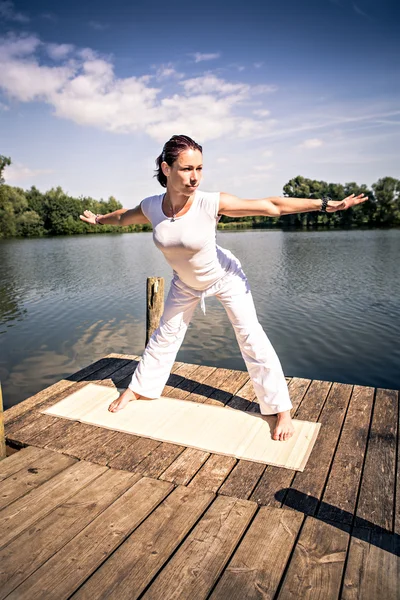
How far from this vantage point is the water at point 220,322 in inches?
355

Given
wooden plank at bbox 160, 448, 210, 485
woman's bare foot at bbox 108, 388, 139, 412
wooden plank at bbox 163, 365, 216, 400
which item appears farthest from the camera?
wooden plank at bbox 163, 365, 216, 400

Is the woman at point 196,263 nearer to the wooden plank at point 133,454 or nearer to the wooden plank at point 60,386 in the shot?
the wooden plank at point 133,454

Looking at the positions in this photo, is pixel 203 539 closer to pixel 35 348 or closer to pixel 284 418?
pixel 284 418

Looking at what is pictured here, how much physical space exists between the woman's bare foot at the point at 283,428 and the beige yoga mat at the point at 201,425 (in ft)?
0.15

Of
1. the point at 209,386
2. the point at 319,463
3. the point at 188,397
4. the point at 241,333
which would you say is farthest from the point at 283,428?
the point at 209,386

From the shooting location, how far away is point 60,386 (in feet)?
16.6

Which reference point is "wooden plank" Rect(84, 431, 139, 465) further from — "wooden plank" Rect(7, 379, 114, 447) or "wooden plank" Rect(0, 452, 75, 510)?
"wooden plank" Rect(7, 379, 114, 447)

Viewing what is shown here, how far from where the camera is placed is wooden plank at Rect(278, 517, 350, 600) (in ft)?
6.84

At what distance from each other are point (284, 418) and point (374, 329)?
325 inches

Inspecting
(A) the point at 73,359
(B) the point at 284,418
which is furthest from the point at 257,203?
(A) the point at 73,359

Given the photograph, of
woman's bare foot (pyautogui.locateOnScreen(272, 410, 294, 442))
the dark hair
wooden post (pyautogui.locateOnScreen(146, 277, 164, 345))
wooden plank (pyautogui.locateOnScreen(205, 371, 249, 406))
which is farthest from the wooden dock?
wooden post (pyautogui.locateOnScreen(146, 277, 164, 345))

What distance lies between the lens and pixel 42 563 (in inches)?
91.5

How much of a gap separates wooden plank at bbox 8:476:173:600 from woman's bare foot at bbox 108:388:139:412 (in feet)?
4.06

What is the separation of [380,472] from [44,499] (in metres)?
2.40
